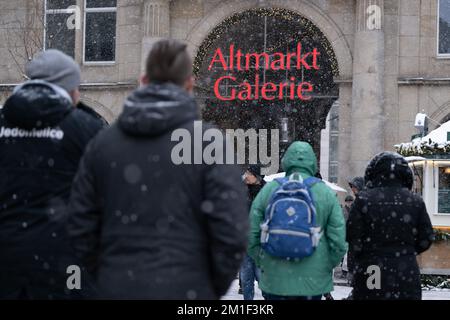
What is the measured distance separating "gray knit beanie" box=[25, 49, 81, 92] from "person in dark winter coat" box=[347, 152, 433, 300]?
2627 millimetres

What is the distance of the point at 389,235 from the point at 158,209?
10.6 ft

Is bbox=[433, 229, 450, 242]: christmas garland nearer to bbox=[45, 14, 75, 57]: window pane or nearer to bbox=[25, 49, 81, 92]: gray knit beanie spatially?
bbox=[25, 49, 81, 92]: gray knit beanie

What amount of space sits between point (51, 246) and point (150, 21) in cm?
2009

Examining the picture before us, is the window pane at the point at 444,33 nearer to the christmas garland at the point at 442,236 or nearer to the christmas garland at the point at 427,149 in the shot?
the christmas garland at the point at 427,149

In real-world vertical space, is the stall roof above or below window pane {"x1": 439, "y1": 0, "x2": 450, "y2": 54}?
below

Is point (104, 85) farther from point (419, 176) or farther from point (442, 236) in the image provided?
point (442, 236)

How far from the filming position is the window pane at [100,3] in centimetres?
2554

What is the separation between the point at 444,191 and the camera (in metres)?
14.8

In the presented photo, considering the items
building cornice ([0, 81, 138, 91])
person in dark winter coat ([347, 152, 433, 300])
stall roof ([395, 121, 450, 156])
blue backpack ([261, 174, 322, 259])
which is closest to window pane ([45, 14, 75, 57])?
building cornice ([0, 81, 138, 91])

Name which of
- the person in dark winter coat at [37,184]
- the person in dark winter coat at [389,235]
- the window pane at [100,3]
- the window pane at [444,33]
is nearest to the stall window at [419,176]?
the person in dark winter coat at [389,235]

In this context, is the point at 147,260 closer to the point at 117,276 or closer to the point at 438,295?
the point at 117,276

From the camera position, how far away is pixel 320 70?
25906 mm

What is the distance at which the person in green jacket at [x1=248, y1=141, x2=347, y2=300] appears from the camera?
6.43m

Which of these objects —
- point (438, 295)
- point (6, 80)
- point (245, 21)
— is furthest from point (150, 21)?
point (438, 295)
